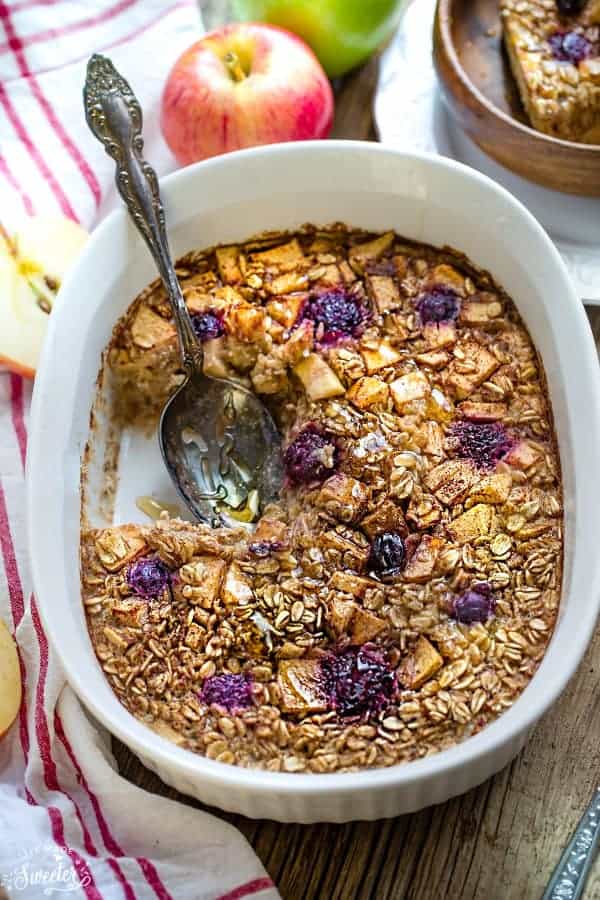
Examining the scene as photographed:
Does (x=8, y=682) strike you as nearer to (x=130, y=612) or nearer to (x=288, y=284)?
(x=130, y=612)

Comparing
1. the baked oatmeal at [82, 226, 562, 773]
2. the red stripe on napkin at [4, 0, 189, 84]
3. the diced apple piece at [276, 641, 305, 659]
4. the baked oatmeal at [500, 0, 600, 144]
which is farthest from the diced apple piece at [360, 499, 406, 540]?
the red stripe on napkin at [4, 0, 189, 84]

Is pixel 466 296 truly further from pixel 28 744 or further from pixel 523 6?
pixel 28 744

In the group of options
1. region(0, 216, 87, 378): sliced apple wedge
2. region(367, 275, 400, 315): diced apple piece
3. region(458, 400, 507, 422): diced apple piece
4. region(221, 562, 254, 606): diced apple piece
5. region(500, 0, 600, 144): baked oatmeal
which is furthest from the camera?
region(500, 0, 600, 144): baked oatmeal

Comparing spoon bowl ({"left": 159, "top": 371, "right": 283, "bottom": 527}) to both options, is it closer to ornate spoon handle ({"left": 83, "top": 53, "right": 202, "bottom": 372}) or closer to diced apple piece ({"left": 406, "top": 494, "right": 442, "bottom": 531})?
ornate spoon handle ({"left": 83, "top": 53, "right": 202, "bottom": 372})

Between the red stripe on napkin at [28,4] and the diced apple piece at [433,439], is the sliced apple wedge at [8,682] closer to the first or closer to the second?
the diced apple piece at [433,439]

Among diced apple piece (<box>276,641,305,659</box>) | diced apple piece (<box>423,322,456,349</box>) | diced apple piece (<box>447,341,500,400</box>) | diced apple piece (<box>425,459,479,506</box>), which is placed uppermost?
diced apple piece (<box>423,322,456,349</box>)

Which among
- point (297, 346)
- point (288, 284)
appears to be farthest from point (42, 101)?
point (297, 346)

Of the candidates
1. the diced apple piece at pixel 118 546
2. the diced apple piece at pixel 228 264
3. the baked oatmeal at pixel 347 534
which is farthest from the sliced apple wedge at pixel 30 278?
the diced apple piece at pixel 118 546
